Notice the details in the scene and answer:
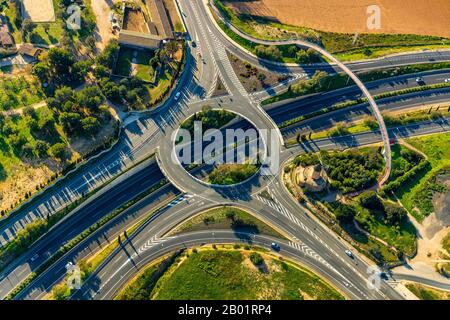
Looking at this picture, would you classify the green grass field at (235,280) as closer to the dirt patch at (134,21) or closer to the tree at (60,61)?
the tree at (60,61)

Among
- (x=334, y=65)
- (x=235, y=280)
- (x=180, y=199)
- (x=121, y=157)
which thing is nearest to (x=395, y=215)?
(x=235, y=280)

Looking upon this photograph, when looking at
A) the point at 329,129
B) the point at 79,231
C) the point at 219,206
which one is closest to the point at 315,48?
the point at 329,129

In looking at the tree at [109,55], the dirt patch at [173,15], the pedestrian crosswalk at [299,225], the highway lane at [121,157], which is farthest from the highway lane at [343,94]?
the tree at [109,55]

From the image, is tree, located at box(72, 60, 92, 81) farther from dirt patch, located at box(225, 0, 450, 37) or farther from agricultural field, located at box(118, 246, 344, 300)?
agricultural field, located at box(118, 246, 344, 300)

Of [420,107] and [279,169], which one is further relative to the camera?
[420,107]

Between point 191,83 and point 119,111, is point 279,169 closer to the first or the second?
point 191,83

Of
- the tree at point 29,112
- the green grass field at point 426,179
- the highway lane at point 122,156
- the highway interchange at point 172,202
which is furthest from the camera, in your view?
the tree at point 29,112

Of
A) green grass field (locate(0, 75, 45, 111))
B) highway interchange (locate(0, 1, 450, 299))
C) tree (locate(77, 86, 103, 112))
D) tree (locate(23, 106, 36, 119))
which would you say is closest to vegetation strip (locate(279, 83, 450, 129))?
highway interchange (locate(0, 1, 450, 299))

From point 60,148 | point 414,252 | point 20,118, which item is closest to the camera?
point 414,252
